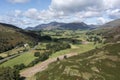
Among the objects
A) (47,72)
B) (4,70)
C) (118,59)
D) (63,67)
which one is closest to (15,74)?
(4,70)

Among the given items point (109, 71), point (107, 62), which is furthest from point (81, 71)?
point (107, 62)

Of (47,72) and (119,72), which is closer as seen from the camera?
(119,72)

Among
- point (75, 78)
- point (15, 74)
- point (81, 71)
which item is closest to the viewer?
point (75, 78)

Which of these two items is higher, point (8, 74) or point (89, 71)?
point (89, 71)

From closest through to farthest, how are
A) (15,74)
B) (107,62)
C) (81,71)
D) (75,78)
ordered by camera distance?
1. (75,78)
2. (81,71)
3. (15,74)
4. (107,62)

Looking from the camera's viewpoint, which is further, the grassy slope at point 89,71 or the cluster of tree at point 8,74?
the cluster of tree at point 8,74

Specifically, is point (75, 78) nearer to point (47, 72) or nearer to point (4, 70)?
point (47, 72)

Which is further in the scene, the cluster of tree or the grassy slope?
the cluster of tree

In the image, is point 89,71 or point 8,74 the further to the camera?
point 8,74

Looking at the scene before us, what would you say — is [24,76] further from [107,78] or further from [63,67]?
[107,78]
